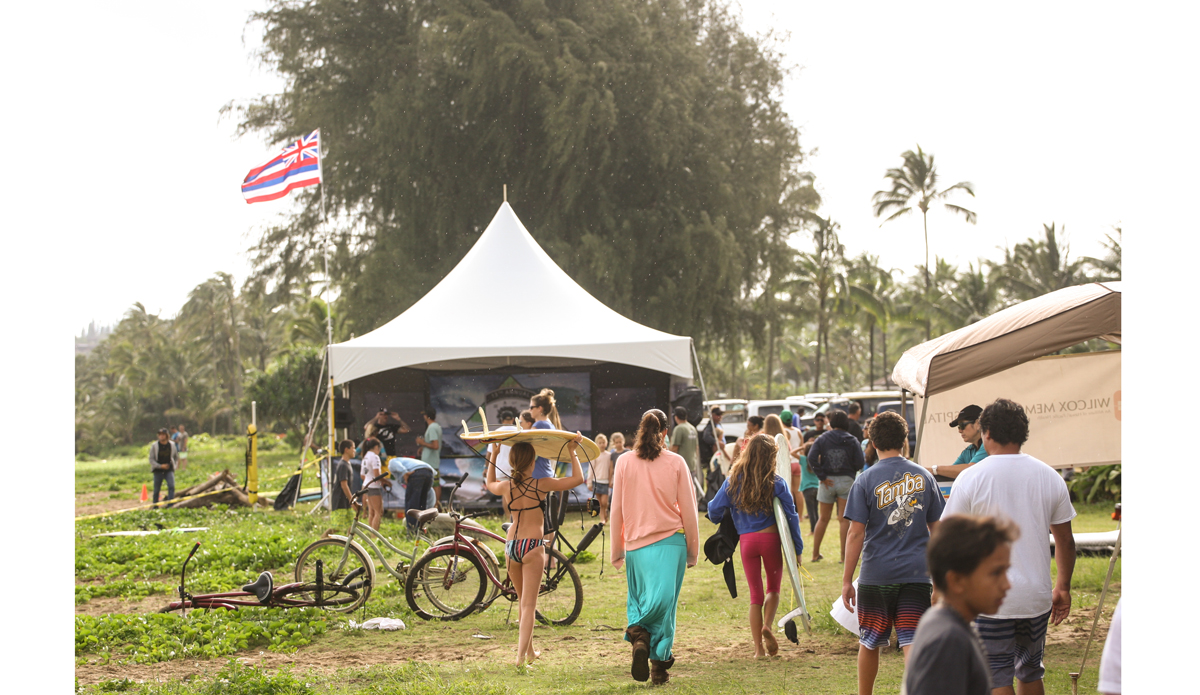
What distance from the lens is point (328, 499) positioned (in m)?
15.7

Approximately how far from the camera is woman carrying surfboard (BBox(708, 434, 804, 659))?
6.15 meters

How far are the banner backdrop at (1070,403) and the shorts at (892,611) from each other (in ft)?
14.6

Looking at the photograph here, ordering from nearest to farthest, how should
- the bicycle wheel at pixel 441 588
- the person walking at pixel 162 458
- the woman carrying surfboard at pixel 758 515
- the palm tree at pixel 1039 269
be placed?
the woman carrying surfboard at pixel 758 515 < the bicycle wheel at pixel 441 588 < the person walking at pixel 162 458 < the palm tree at pixel 1039 269

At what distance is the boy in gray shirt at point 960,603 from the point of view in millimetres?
2322

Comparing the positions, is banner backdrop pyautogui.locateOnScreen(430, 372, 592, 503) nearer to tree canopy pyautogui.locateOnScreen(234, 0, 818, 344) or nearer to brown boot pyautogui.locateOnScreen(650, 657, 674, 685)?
tree canopy pyautogui.locateOnScreen(234, 0, 818, 344)

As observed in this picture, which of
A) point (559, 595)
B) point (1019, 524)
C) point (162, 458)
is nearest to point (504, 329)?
point (559, 595)

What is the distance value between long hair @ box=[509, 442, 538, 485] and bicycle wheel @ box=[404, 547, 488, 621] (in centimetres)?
170

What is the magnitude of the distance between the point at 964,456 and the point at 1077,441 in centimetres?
300

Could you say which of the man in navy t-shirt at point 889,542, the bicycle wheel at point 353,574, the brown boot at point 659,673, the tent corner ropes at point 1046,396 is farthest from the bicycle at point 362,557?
the tent corner ropes at point 1046,396

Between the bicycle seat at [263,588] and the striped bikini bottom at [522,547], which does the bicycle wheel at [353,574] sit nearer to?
the bicycle seat at [263,588]
